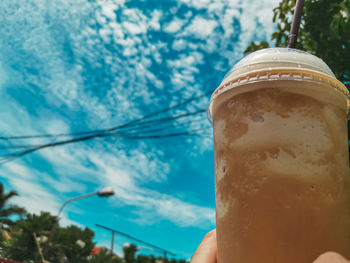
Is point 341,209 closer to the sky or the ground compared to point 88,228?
closer to the ground

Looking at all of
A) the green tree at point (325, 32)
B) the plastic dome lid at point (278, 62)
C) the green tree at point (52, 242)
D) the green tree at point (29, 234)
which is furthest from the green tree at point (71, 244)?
the plastic dome lid at point (278, 62)

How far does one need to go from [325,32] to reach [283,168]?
328cm

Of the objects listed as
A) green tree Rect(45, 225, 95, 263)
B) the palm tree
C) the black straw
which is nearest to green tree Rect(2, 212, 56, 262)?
green tree Rect(45, 225, 95, 263)

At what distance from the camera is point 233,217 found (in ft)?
3.31

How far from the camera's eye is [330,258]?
87cm

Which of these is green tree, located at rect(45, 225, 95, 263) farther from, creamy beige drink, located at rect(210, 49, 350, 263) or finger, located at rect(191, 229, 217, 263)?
creamy beige drink, located at rect(210, 49, 350, 263)

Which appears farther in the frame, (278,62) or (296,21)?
(296,21)

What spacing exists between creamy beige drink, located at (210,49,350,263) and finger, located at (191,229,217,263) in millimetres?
230

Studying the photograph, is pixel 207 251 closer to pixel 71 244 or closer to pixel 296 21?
pixel 296 21

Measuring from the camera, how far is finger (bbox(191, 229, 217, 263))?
1.29 m

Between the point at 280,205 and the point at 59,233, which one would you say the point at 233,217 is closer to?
the point at 280,205

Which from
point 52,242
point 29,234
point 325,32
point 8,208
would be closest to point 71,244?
point 52,242

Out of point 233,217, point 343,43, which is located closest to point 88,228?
point 343,43

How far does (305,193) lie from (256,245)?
0.21 metres
